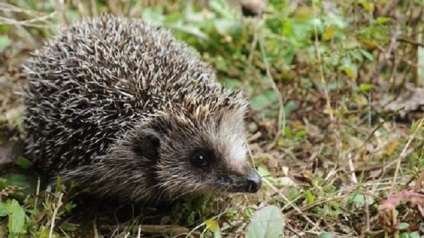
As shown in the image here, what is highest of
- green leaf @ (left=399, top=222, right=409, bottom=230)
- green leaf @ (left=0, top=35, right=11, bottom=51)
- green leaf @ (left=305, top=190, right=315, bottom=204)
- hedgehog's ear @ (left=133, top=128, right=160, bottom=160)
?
green leaf @ (left=0, top=35, right=11, bottom=51)

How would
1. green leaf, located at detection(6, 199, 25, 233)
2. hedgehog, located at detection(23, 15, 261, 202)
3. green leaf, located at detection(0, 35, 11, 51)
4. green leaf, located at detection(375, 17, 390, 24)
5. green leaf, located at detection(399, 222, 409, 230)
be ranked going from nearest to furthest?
green leaf, located at detection(399, 222, 409, 230), green leaf, located at detection(6, 199, 25, 233), hedgehog, located at detection(23, 15, 261, 202), green leaf, located at detection(375, 17, 390, 24), green leaf, located at detection(0, 35, 11, 51)

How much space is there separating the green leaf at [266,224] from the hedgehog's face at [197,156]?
0.33 meters

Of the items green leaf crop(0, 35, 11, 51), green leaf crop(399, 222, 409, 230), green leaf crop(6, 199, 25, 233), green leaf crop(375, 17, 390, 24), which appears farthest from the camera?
green leaf crop(0, 35, 11, 51)

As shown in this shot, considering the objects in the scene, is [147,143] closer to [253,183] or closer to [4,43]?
[253,183]

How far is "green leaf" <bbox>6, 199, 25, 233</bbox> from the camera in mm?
2902

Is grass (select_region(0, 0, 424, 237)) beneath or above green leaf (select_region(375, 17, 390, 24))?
beneath

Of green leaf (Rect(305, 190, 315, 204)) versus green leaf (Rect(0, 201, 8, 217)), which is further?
green leaf (Rect(305, 190, 315, 204))

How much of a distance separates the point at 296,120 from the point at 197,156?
1125mm

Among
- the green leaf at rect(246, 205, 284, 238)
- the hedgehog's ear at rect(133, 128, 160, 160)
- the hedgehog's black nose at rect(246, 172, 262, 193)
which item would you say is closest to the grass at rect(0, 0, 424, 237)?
the green leaf at rect(246, 205, 284, 238)

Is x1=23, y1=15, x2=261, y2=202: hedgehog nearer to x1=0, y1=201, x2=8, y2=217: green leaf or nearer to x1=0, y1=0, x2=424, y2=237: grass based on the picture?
x1=0, y1=0, x2=424, y2=237: grass

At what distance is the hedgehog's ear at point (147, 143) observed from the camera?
317 centimetres

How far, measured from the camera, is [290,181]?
347cm

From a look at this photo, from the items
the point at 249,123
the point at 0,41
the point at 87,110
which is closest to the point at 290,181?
the point at 249,123

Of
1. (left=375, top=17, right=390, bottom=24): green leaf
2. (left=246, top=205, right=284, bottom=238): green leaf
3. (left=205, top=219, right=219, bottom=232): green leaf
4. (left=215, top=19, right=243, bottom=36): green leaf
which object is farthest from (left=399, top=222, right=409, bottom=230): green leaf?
(left=215, top=19, right=243, bottom=36): green leaf
